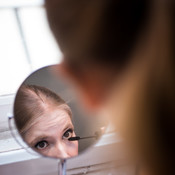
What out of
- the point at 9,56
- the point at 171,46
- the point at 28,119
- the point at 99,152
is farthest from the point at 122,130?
the point at 9,56

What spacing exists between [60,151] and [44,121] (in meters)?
0.10

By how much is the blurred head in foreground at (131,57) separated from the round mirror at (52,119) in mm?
Answer: 195

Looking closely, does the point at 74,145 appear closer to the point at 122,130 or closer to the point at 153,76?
the point at 122,130

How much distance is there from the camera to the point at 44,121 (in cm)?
58

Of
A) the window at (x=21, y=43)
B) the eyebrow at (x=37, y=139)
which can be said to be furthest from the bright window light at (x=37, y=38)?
the eyebrow at (x=37, y=139)

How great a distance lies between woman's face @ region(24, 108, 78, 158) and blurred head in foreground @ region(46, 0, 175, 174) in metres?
0.25

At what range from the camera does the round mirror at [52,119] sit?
1.74 feet

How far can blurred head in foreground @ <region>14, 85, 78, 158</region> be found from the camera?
0.53 metres

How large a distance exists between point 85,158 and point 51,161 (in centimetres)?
12

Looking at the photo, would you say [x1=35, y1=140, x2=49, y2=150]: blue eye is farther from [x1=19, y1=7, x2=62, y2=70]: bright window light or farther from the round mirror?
[x1=19, y1=7, x2=62, y2=70]: bright window light

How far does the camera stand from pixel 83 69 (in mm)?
343

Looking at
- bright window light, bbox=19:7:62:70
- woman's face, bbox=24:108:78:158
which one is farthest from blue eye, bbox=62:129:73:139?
bright window light, bbox=19:7:62:70

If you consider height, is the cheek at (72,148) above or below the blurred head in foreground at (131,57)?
below

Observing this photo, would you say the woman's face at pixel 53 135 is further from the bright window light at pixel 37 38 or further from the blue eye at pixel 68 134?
the bright window light at pixel 37 38
